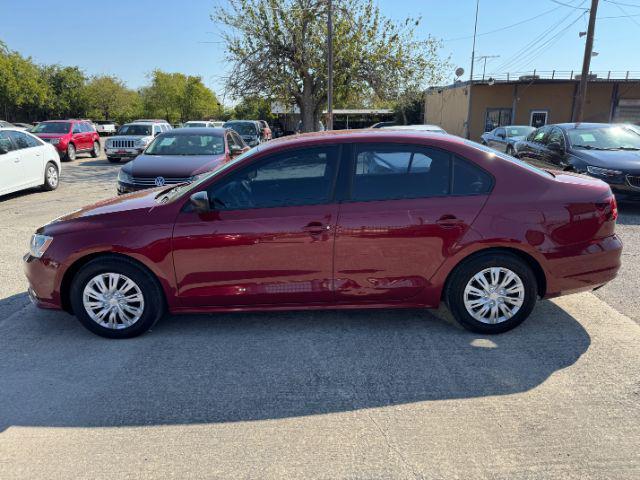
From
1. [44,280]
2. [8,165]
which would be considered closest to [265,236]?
[44,280]

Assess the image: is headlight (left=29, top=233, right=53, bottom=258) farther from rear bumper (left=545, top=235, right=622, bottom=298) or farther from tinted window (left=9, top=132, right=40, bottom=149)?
tinted window (left=9, top=132, right=40, bottom=149)

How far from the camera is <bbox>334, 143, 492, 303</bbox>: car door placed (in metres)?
3.68

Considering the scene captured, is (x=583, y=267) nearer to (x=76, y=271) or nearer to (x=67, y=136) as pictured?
(x=76, y=271)

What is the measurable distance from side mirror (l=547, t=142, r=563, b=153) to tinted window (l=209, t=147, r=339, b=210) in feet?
24.1

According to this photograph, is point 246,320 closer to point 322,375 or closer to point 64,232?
point 322,375

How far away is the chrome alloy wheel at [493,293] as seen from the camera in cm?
379

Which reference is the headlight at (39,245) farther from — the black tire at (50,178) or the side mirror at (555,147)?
the side mirror at (555,147)

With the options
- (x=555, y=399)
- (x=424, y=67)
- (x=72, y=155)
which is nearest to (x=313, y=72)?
(x=424, y=67)

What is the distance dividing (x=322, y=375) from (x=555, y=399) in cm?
153

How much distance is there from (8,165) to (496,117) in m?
26.0

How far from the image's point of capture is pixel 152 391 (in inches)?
125

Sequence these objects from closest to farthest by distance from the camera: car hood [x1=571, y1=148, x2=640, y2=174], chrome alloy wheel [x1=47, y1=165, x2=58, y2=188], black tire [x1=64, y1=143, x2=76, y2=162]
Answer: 1. car hood [x1=571, y1=148, x2=640, y2=174]
2. chrome alloy wheel [x1=47, y1=165, x2=58, y2=188]
3. black tire [x1=64, y1=143, x2=76, y2=162]

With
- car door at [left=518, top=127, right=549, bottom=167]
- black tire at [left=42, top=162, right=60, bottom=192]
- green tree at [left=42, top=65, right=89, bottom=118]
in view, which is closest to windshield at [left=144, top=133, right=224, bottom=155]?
black tire at [left=42, top=162, right=60, bottom=192]

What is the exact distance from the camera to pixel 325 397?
309cm
